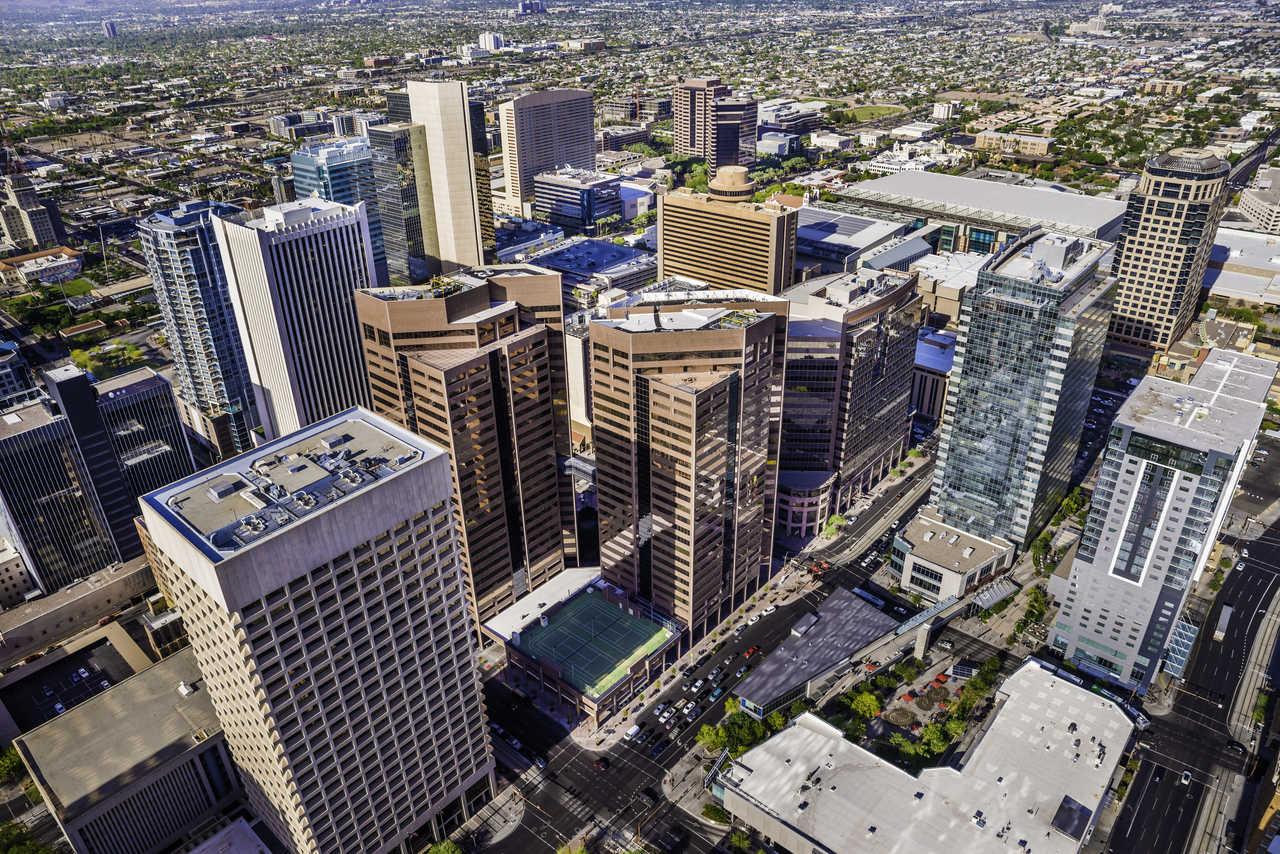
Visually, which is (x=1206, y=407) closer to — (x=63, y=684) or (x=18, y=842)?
(x=18, y=842)

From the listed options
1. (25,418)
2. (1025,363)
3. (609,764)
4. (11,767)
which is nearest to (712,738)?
(609,764)

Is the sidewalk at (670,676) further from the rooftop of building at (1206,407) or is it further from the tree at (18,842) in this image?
the tree at (18,842)

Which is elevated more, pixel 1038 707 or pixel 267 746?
pixel 267 746

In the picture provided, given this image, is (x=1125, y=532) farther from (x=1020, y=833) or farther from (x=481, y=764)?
(x=481, y=764)

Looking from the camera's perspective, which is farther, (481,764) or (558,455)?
(558,455)

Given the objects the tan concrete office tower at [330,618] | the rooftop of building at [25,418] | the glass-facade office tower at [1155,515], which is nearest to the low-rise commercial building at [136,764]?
the tan concrete office tower at [330,618]

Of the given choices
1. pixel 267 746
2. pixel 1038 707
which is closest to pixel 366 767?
pixel 267 746

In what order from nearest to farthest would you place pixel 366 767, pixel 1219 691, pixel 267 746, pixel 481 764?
pixel 267 746 < pixel 366 767 < pixel 481 764 < pixel 1219 691

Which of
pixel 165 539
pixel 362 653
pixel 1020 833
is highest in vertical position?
pixel 165 539
